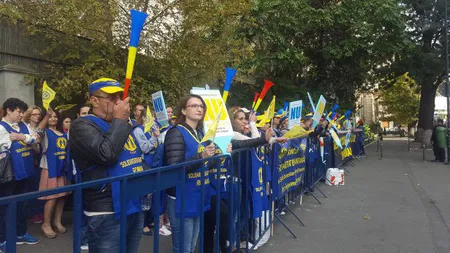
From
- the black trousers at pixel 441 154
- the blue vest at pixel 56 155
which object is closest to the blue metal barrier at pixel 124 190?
the blue vest at pixel 56 155

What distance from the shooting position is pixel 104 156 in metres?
2.46

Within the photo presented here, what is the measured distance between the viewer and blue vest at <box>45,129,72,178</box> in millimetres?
5340

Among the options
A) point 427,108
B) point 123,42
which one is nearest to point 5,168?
point 123,42

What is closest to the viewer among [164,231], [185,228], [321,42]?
[185,228]

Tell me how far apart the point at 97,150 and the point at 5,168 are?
3116 mm

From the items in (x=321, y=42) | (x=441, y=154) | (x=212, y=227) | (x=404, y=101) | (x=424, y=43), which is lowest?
(x=441, y=154)

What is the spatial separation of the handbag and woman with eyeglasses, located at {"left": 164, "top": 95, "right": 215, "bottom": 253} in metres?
2.60

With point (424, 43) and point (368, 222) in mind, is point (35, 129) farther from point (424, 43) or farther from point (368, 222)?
point (424, 43)

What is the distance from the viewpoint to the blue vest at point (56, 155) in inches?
210

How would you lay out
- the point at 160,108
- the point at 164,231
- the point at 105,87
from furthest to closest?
the point at 160,108 < the point at 164,231 < the point at 105,87

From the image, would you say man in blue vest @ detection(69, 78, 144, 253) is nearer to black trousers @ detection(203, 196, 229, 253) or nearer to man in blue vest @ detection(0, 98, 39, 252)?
black trousers @ detection(203, 196, 229, 253)

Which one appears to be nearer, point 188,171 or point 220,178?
point 188,171

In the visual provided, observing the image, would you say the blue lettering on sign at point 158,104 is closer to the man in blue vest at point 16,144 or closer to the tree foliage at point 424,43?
the man in blue vest at point 16,144

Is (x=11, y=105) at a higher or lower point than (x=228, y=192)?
higher
